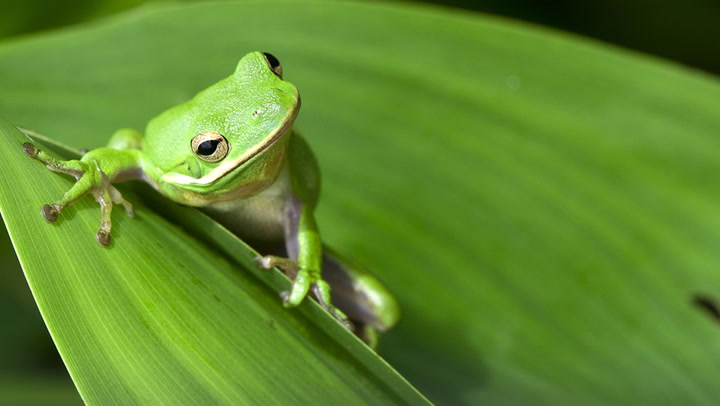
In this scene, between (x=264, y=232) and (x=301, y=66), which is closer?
(x=264, y=232)

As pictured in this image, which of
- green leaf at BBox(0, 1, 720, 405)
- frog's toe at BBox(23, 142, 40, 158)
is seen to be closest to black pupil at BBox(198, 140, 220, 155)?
frog's toe at BBox(23, 142, 40, 158)

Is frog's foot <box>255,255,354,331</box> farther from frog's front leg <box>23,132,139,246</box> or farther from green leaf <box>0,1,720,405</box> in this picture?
green leaf <box>0,1,720,405</box>

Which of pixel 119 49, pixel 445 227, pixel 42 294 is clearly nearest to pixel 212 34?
pixel 119 49

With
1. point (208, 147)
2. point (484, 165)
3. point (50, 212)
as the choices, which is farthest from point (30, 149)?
point (484, 165)

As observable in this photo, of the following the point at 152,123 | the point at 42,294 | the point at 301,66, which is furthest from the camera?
the point at 301,66

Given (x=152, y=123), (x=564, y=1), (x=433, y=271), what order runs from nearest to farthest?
(x=152, y=123)
(x=433, y=271)
(x=564, y=1)

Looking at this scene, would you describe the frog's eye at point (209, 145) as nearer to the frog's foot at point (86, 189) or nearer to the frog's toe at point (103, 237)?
the frog's foot at point (86, 189)

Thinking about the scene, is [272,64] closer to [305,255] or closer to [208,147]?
[208,147]

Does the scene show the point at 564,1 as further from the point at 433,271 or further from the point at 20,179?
the point at 20,179

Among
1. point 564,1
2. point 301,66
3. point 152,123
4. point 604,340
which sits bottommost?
point 152,123
